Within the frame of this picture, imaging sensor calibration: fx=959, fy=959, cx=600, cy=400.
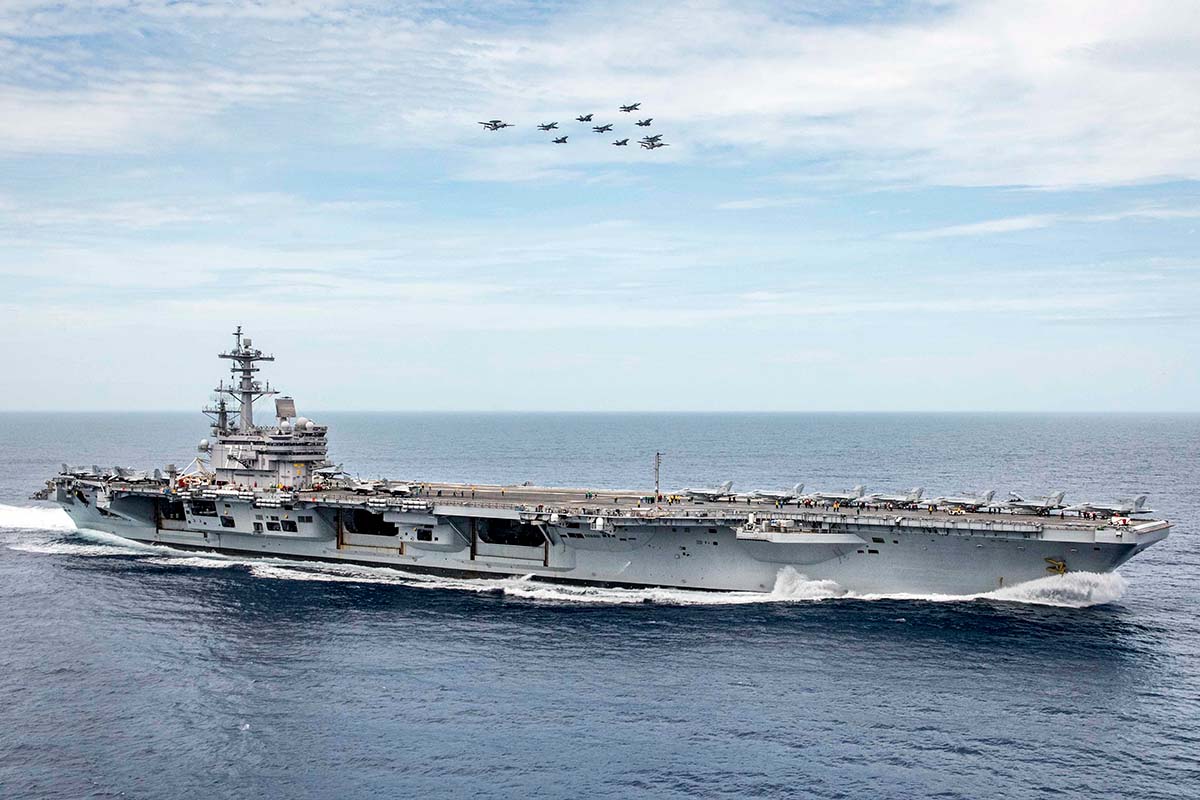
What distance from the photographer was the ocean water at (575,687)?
754 inches

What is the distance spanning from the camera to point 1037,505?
33188 millimetres

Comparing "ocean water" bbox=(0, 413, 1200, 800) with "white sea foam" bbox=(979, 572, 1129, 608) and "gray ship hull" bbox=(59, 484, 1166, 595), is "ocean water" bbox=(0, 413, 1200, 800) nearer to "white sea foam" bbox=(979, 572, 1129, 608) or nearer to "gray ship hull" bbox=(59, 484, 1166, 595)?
"white sea foam" bbox=(979, 572, 1129, 608)

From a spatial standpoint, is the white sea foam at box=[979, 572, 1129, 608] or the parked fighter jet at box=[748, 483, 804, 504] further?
the parked fighter jet at box=[748, 483, 804, 504]

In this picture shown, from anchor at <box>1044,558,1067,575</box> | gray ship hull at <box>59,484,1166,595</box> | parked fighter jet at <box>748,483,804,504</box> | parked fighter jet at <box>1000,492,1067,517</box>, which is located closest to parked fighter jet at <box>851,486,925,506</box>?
parked fighter jet at <box>748,483,804,504</box>

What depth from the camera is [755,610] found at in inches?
1222

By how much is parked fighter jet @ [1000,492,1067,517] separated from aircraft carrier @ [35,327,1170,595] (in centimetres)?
7

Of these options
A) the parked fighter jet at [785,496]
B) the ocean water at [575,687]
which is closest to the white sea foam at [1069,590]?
the ocean water at [575,687]

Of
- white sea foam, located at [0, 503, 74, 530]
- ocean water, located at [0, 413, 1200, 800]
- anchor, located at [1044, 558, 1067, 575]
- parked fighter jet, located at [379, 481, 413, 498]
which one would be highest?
parked fighter jet, located at [379, 481, 413, 498]

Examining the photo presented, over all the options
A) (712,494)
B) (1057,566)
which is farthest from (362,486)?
(1057,566)

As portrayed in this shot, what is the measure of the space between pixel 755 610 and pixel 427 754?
14.0m

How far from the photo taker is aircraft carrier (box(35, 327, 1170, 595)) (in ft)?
102

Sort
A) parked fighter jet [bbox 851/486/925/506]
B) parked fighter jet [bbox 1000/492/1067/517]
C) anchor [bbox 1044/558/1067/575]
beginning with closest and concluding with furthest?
anchor [bbox 1044/558/1067/575] → parked fighter jet [bbox 1000/492/1067/517] → parked fighter jet [bbox 851/486/925/506]

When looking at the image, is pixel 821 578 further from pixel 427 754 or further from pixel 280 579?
pixel 280 579

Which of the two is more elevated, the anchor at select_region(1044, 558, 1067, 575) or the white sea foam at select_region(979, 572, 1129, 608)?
the anchor at select_region(1044, 558, 1067, 575)
